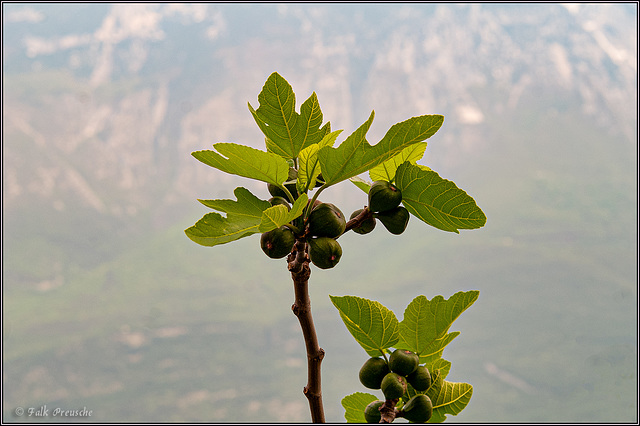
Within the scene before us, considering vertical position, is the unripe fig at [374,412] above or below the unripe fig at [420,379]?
below

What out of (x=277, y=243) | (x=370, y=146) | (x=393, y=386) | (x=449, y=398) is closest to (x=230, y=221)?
(x=277, y=243)

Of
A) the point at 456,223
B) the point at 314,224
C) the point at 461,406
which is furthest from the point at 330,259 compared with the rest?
the point at 461,406

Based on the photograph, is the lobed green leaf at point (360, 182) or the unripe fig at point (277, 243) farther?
the lobed green leaf at point (360, 182)

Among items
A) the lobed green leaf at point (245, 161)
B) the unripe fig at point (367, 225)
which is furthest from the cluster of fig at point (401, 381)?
the lobed green leaf at point (245, 161)

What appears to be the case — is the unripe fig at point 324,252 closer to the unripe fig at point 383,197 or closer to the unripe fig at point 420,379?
the unripe fig at point 383,197

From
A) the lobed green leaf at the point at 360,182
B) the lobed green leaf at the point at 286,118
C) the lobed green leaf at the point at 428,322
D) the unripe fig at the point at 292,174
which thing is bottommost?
the lobed green leaf at the point at 428,322
